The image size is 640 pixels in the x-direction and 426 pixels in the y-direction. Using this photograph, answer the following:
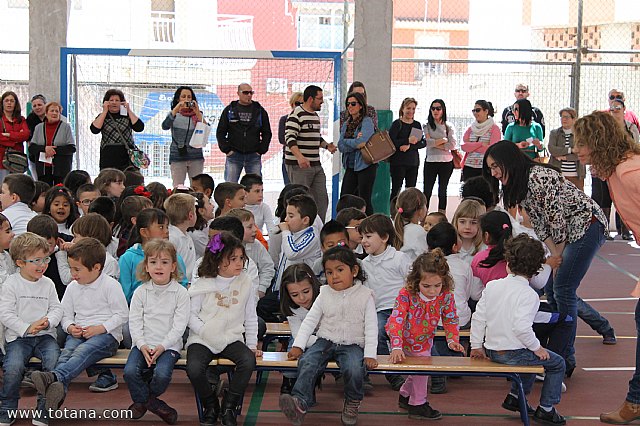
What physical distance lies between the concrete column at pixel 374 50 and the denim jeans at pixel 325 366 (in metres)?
7.69

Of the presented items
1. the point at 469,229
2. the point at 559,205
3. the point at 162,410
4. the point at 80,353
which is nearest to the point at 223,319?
the point at 162,410

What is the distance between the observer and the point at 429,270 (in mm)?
5258

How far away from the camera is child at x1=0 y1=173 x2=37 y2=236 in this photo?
698cm

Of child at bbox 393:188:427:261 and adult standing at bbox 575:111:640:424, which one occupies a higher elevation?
adult standing at bbox 575:111:640:424

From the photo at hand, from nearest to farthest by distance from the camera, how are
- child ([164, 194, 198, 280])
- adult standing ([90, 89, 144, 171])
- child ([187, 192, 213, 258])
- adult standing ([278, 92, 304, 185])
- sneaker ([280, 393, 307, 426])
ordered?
sneaker ([280, 393, 307, 426]) < child ([164, 194, 198, 280]) < child ([187, 192, 213, 258]) < adult standing ([90, 89, 144, 171]) < adult standing ([278, 92, 304, 185])

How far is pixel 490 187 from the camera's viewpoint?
7.50 metres

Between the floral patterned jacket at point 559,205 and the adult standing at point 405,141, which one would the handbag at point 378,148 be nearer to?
the adult standing at point 405,141

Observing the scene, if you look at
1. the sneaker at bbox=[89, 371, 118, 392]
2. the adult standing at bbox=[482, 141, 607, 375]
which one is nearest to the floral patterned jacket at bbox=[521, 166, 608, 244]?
the adult standing at bbox=[482, 141, 607, 375]

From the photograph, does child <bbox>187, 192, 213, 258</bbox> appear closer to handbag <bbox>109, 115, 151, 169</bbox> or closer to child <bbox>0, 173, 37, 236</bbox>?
child <bbox>0, 173, 37, 236</bbox>

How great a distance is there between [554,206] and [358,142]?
17.8ft

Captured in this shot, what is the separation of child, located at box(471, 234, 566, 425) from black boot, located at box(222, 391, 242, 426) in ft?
4.41

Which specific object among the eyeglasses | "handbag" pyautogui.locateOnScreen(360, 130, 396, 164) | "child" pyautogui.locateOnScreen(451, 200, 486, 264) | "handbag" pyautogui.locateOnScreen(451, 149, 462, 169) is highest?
"handbag" pyautogui.locateOnScreen(360, 130, 396, 164)

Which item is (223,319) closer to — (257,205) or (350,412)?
(350,412)

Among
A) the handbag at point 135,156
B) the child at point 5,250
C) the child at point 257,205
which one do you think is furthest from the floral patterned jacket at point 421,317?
the handbag at point 135,156
